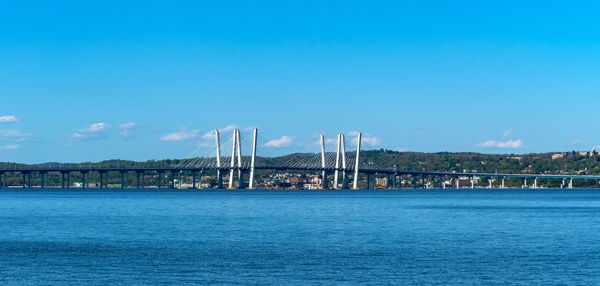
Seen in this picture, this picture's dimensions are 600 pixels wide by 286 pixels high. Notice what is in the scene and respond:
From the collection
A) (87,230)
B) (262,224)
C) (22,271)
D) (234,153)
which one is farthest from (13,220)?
(234,153)

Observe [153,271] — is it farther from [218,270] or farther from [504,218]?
[504,218]

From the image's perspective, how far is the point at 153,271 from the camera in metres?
34.4

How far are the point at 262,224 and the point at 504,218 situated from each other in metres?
20.9

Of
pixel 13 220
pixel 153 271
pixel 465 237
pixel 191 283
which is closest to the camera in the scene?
pixel 191 283

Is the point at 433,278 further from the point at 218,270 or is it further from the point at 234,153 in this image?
the point at 234,153

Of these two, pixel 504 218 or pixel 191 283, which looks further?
pixel 504 218

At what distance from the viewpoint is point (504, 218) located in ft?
229

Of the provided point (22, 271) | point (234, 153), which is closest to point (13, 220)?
point (22, 271)

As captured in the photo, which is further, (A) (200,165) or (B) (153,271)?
→ (A) (200,165)

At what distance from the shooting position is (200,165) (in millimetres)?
183000

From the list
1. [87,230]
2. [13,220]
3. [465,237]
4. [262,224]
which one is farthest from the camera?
[13,220]

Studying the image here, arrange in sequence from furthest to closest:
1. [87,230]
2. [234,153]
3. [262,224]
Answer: [234,153]
[262,224]
[87,230]

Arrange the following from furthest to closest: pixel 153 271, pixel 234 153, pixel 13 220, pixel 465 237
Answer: pixel 234 153 < pixel 13 220 < pixel 465 237 < pixel 153 271

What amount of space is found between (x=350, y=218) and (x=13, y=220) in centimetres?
2655
